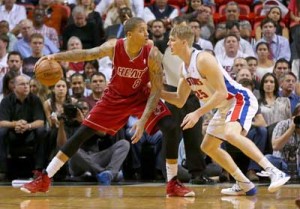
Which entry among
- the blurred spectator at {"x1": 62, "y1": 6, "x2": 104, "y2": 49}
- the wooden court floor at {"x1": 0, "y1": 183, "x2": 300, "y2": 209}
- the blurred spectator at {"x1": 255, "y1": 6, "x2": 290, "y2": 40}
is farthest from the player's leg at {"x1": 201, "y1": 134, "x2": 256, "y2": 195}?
the blurred spectator at {"x1": 255, "y1": 6, "x2": 290, "y2": 40}

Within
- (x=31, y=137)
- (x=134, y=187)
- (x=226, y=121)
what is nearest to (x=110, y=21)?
(x=31, y=137)

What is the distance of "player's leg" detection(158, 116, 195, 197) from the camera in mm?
7762

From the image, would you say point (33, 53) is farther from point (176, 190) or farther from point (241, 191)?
point (241, 191)

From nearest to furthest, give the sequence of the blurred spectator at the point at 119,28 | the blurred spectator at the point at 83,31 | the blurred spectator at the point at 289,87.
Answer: the blurred spectator at the point at 289,87 → the blurred spectator at the point at 119,28 → the blurred spectator at the point at 83,31

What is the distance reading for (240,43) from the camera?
12.6m

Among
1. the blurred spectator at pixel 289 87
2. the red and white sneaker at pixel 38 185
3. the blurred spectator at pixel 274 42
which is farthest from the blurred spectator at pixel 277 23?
the red and white sneaker at pixel 38 185

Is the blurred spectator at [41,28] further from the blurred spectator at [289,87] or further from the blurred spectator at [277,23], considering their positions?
the blurred spectator at [289,87]

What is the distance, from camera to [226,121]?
25.0 feet

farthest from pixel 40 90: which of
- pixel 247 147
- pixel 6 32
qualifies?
pixel 247 147

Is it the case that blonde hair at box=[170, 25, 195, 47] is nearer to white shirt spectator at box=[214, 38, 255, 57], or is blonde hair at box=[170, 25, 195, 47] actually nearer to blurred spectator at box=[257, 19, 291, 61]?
white shirt spectator at box=[214, 38, 255, 57]

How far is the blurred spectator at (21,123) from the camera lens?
10.4m

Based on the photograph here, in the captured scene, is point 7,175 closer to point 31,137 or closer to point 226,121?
point 31,137

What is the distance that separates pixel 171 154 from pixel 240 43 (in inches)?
199

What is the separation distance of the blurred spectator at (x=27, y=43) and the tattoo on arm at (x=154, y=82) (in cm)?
503
